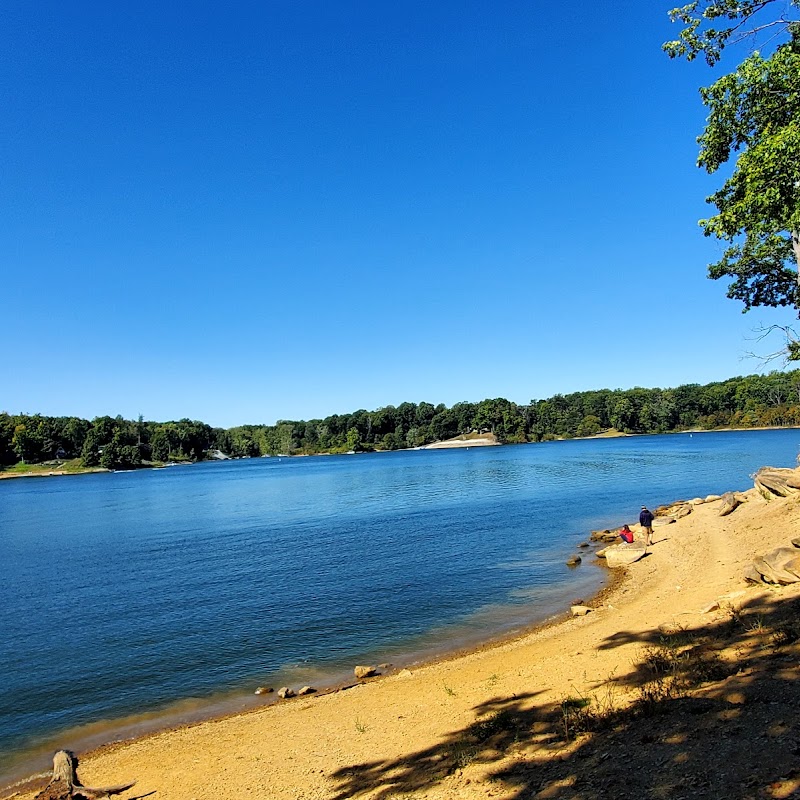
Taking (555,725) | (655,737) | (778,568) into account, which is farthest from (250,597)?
(655,737)

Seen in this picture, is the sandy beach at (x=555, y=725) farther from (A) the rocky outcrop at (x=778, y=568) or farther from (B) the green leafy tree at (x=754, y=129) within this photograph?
(B) the green leafy tree at (x=754, y=129)

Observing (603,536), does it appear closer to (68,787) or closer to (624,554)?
(624,554)

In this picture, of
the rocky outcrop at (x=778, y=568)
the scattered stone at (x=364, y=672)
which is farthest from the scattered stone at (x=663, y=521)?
the scattered stone at (x=364, y=672)

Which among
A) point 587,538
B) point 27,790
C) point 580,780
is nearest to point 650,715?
point 580,780

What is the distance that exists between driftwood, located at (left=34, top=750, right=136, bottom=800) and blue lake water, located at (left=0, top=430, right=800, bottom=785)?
3227mm

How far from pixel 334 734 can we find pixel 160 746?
16.4 ft

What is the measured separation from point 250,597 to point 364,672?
504 inches

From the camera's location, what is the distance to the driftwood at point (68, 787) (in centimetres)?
1221

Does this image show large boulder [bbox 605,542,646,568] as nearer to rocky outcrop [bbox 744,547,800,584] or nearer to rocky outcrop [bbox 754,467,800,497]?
rocky outcrop [bbox 754,467,800,497]

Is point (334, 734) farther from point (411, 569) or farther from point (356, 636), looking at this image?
point (411, 569)

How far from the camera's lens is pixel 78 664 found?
22297 mm

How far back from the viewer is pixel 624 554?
3095 centimetres

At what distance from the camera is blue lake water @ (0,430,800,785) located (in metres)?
19.2

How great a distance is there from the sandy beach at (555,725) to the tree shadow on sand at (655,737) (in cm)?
3
